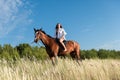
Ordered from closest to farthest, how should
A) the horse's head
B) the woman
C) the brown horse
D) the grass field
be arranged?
the grass field
the horse's head
the brown horse
the woman

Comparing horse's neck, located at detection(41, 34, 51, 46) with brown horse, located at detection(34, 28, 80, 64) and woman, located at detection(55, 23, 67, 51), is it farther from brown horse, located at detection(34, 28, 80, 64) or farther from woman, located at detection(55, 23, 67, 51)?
woman, located at detection(55, 23, 67, 51)

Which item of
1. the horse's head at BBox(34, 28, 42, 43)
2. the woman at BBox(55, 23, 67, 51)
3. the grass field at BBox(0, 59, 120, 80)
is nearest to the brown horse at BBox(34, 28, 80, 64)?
the horse's head at BBox(34, 28, 42, 43)

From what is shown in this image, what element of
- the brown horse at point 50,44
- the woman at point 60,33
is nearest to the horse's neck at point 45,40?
the brown horse at point 50,44

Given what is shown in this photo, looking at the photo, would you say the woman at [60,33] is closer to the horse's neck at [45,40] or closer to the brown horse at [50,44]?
the brown horse at [50,44]

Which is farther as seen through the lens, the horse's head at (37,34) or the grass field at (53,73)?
the horse's head at (37,34)

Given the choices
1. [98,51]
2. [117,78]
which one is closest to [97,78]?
[117,78]

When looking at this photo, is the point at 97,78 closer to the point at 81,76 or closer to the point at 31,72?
the point at 81,76

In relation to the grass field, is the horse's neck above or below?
above

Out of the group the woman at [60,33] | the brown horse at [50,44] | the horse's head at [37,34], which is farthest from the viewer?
the woman at [60,33]

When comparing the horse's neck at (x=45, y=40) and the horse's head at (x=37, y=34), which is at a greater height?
the horse's head at (x=37, y=34)

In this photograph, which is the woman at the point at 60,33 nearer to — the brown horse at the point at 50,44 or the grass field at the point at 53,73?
the brown horse at the point at 50,44

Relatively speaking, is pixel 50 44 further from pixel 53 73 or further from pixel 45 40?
pixel 53 73

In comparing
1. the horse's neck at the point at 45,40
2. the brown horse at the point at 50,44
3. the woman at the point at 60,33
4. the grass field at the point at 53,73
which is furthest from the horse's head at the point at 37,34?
the grass field at the point at 53,73

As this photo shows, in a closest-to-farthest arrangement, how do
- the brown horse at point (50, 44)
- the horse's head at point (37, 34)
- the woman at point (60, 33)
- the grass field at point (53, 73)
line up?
the grass field at point (53, 73), the horse's head at point (37, 34), the brown horse at point (50, 44), the woman at point (60, 33)
